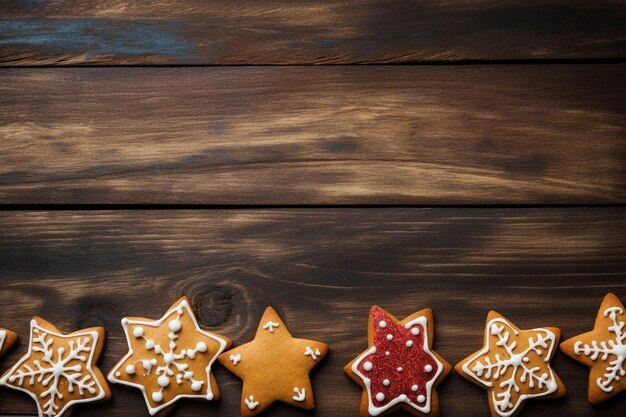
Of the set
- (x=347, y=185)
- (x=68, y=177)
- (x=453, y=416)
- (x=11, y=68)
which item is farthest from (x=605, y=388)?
(x=11, y=68)

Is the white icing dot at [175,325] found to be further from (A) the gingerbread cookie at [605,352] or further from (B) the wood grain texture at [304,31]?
(A) the gingerbread cookie at [605,352]

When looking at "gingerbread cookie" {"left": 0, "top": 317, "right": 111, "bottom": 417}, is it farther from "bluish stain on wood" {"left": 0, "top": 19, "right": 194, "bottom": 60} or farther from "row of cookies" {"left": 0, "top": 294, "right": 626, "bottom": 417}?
"bluish stain on wood" {"left": 0, "top": 19, "right": 194, "bottom": 60}

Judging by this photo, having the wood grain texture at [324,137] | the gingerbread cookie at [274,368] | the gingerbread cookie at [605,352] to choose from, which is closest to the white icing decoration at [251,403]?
the gingerbread cookie at [274,368]

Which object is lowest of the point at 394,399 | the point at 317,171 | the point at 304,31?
the point at 394,399

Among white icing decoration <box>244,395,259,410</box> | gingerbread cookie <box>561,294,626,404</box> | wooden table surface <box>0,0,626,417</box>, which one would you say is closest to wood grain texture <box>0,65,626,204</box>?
wooden table surface <box>0,0,626,417</box>

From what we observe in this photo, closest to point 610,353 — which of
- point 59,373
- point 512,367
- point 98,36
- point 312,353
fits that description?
point 512,367

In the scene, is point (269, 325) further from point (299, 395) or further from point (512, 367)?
point (512, 367)
